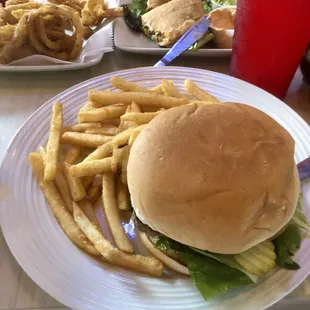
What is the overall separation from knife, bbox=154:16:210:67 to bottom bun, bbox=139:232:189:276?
3.37 feet

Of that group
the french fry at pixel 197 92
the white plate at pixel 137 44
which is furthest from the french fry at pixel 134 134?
the white plate at pixel 137 44

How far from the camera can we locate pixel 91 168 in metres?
1.29

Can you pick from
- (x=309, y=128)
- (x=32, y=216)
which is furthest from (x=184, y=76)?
(x=32, y=216)

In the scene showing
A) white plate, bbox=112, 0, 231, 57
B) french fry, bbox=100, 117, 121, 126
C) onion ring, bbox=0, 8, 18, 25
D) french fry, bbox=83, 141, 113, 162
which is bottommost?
french fry, bbox=100, 117, 121, 126

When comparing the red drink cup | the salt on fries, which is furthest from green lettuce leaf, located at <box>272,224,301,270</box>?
the salt on fries

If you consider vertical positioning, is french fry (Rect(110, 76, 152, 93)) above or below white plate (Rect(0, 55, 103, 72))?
above

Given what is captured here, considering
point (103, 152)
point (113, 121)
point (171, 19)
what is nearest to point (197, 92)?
point (113, 121)

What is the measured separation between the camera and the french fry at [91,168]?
50.2 inches

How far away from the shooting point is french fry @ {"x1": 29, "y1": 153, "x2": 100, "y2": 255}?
3.82ft

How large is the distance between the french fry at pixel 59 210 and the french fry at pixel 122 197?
0.56 ft

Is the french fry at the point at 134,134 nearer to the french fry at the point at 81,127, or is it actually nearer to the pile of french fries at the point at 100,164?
the pile of french fries at the point at 100,164

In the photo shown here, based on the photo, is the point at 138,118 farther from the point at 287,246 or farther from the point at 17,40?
the point at 17,40

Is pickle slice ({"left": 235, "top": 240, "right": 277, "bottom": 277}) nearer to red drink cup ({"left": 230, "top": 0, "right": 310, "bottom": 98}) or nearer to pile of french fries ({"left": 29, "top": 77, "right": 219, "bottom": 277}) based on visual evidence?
pile of french fries ({"left": 29, "top": 77, "right": 219, "bottom": 277})

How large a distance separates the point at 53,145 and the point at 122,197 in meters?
0.33
